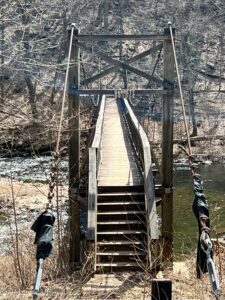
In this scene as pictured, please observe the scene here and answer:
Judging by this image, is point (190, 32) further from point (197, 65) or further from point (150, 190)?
point (150, 190)

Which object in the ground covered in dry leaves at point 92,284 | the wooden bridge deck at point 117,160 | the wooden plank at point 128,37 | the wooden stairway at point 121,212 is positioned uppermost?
the wooden plank at point 128,37

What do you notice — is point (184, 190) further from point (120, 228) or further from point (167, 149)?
point (120, 228)

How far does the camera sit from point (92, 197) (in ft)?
22.8

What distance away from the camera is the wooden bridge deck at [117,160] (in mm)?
7859

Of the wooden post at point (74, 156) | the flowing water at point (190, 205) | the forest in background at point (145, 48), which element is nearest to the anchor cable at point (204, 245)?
the flowing water at point (190, 205)

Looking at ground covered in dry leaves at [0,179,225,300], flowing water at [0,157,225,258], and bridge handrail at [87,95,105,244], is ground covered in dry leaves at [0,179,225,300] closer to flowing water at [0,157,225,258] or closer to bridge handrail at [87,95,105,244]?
bridge handrail at [87,95,105,244]

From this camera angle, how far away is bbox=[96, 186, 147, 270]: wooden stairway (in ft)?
21.6

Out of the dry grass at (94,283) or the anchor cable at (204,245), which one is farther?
the dry grass at (94,283)

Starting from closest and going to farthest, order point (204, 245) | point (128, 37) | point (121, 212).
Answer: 1. point (204, 245)
2. point (121, 212)
3. point (128, 37)

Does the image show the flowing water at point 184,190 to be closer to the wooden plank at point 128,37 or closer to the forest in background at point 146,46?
the wooden plank at point 128,37

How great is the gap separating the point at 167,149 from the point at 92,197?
178 centimetres

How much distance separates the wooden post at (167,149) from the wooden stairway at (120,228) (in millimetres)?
813

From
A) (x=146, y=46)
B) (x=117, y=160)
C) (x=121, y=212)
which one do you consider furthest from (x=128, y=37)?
(x=146, y=46)

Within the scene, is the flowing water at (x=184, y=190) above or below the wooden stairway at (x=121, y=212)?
below
